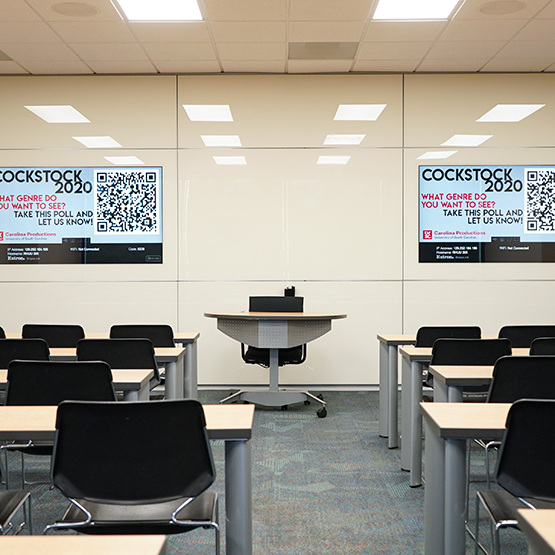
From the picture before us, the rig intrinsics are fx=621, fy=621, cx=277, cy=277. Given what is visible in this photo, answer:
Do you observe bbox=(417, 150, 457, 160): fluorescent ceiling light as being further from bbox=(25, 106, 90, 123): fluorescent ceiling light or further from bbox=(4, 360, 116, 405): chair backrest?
bbox=(4, 360, 116, 405): chair backrest

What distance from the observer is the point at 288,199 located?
6742 mm

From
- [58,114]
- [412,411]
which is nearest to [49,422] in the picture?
[412,411]

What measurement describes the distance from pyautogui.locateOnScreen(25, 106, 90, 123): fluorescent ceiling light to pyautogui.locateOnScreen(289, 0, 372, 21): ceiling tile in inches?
108

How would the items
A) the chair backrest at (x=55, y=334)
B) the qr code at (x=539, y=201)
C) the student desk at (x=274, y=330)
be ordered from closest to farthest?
the chair backrest at (x=55, y=334)
the student desk at (x=274, y=330)
the qr code at (x=539, y=201)

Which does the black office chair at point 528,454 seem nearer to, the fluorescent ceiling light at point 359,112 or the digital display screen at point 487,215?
the digital display screen at point 487,215

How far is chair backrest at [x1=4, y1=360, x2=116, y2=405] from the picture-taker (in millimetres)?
2797

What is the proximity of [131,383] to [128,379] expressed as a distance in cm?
7

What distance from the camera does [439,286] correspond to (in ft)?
22.2

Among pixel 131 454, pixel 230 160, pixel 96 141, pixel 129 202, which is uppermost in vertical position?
pixel 96 141

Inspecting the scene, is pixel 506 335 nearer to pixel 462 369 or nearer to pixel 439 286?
pixel 462 369

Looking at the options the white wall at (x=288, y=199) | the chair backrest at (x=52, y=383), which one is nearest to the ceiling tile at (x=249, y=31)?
the white wall at (x=288, y=199)

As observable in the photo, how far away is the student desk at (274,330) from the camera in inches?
207

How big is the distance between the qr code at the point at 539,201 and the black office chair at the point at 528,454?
526 cm

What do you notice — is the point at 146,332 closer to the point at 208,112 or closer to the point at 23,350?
the point at 23,350
